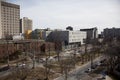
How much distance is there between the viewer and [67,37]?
2955 centimetres

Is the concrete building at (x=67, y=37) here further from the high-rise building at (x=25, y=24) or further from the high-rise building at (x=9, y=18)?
the high-rise building at (x=25, y=24)

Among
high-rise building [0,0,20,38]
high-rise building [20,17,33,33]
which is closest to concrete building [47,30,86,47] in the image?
high-rise building [0,0,20,38]

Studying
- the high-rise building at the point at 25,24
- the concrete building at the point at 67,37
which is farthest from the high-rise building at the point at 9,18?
the concrete building at the point at 67,37

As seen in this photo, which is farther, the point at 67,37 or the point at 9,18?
the point at 9,18

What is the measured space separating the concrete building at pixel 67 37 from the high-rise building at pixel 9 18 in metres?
11.3

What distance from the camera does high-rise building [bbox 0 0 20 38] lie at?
124ft

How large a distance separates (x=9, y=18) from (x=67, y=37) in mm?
17062

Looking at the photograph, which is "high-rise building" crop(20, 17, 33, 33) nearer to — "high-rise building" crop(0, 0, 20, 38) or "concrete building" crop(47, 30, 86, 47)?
"high-rise building" crop(0, 0, 20, 38)

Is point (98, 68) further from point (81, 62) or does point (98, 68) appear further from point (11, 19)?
point (11, 19)

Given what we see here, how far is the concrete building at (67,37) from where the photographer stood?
96.8 ft

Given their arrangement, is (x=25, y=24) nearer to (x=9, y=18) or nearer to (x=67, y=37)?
(x=9, y=18)

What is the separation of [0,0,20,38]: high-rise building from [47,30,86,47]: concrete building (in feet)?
37.2

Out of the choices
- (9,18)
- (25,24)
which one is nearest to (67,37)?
(9,18)

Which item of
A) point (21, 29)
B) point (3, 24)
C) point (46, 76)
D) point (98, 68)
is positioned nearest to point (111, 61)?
point (98, 68)
